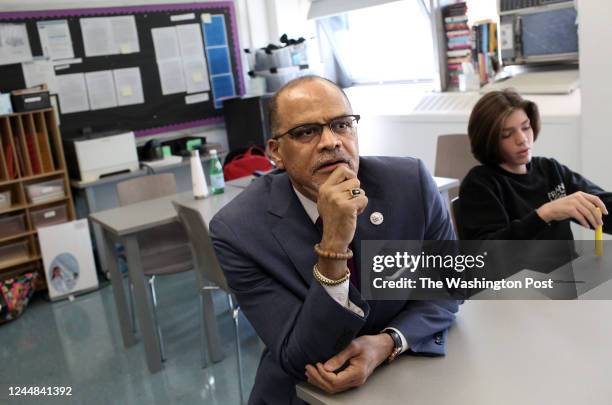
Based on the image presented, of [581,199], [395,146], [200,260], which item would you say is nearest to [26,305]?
[200,260]

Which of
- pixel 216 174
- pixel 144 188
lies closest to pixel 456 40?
pixel 216 174

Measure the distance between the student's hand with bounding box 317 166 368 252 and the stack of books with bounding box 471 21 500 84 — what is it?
11.0 ft

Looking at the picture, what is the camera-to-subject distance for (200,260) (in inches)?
116

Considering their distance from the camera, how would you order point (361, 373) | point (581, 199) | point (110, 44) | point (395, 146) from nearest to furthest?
point (361, 373)
point (581, 199)
point (395, 146)
point (110, 44)

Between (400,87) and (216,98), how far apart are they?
168 cm

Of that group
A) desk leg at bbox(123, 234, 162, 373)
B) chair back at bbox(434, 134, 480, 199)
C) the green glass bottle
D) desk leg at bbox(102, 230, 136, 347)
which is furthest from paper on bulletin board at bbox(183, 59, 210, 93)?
chair back at bbox(434, 134, 480, 199)

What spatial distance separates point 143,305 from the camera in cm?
314

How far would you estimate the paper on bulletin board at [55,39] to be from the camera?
4.55 m

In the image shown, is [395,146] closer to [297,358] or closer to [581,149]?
[581,149]

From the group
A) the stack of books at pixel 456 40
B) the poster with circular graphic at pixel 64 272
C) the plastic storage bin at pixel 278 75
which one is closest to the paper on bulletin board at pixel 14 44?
the poster with circular graphic at pixel 64 272

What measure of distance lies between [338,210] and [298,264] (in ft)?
0.74

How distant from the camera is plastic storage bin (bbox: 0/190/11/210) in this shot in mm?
4191

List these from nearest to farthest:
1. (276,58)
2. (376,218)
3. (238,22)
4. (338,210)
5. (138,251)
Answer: (338,210) → (376,218) → (138,251) → (276,58) → (238,22)

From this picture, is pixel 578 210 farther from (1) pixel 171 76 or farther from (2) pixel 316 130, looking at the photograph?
(1) pixel 171 76
